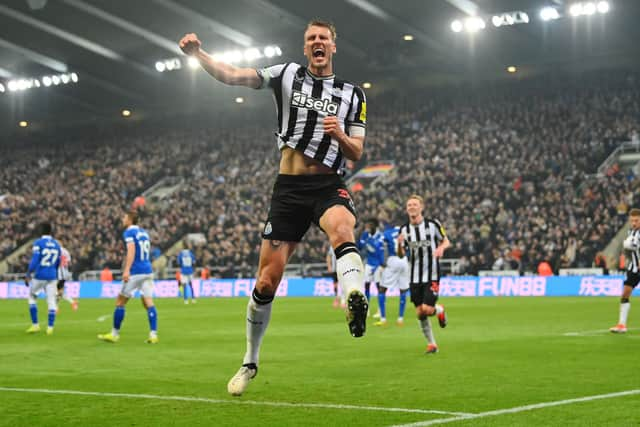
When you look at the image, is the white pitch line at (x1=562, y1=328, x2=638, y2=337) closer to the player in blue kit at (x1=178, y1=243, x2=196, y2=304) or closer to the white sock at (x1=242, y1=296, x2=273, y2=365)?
the white sock at (x1=242, y1=296, x2=273, y2=365)

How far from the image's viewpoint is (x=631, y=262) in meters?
17.3

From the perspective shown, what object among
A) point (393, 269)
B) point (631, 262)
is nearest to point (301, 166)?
point (631, 262)

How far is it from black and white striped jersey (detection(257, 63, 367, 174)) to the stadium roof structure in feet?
99.8

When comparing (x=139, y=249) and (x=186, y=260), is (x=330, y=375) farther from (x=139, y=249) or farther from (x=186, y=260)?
(x=186, y=260)

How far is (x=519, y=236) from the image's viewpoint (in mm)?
37094

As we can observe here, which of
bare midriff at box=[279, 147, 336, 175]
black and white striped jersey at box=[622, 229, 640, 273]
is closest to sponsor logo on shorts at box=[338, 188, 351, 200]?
bare midriff at box=[279, 147, 336, 175]

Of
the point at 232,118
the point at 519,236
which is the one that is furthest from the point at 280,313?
the point at 232,118

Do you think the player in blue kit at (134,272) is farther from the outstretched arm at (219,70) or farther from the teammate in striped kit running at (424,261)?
the outstretched arm at (219,70)

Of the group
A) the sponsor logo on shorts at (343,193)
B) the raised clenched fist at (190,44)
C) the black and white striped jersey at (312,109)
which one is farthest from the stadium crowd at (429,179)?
the raised clenched fist at (190,44)

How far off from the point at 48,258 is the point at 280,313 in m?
7.91

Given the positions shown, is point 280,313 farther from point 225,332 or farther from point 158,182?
point 158,182

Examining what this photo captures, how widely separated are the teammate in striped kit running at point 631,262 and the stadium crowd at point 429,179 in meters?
18.2

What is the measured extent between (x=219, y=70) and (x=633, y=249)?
1198 cm

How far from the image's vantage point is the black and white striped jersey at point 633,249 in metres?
17.0
